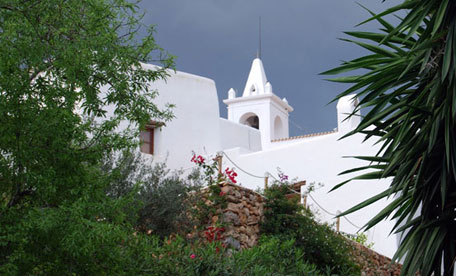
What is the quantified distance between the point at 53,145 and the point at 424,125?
4.18 meters

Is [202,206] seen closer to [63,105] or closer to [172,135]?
[63,105]

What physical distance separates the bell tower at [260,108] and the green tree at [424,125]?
19933mm

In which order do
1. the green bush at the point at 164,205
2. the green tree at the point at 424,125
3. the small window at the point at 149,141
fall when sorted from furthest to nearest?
the small window at the point at 149,141, the green bush at the point at 164,205, the green tree at the point at 424,125

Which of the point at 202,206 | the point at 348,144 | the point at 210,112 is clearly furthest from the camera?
the point at 210,112

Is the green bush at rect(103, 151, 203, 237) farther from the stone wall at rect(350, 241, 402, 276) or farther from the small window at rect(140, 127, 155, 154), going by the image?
the small window at rect(140, 127, 155, 154)

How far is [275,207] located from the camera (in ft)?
36.7

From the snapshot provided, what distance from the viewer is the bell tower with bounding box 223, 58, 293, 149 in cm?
2817

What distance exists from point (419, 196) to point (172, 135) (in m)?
10.2

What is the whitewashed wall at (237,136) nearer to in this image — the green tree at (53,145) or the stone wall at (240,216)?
the stone wall at (240,216)

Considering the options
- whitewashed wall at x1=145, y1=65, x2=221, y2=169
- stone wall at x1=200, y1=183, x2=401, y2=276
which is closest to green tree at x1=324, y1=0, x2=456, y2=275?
stone wall at x1=200, y1=183, x2=401, y2=276

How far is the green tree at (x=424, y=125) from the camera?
668 centimetres

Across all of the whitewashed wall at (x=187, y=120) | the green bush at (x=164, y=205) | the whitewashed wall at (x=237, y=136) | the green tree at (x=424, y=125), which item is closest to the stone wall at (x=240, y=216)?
the green bush at (x=164, y=205)

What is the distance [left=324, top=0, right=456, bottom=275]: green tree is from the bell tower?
19933mm

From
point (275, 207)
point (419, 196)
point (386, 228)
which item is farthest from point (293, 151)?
point (419, 196)
